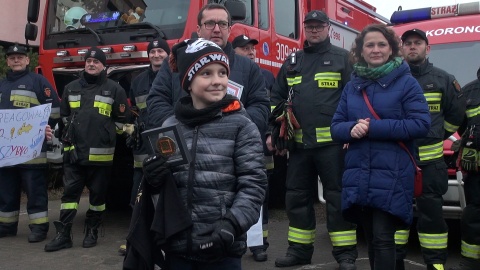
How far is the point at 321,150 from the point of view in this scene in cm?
567

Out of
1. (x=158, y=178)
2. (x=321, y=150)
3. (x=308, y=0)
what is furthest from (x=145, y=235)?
(x=308, y=0)

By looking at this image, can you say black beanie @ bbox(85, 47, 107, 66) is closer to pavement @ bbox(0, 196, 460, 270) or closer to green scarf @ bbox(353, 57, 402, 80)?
pavement @ bbox(0, 196, 460, 270)

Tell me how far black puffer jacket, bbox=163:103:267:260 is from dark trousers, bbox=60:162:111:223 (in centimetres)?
383

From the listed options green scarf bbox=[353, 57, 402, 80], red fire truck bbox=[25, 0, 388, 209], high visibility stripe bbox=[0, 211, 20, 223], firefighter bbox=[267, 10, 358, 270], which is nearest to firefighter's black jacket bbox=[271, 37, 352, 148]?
firefighter bbox=[267, 10, 358, 270]

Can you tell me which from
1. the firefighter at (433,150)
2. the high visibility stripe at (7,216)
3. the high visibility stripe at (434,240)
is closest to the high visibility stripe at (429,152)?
the firefighter at (433,150)

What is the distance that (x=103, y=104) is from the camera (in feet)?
22.0

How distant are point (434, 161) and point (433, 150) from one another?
0.09 m

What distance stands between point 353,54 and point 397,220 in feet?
3.90

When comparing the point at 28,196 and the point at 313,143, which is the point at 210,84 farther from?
the point at 28,196

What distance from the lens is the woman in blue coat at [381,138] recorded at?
416cm

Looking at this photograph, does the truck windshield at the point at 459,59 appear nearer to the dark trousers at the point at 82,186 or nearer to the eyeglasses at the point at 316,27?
the eyeglasses at the point at 316,27

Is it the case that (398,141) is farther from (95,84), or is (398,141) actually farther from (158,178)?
(95,84)

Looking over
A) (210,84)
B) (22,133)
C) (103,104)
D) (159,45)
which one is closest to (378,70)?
(210,84)

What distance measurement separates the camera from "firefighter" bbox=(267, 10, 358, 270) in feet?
18.5
